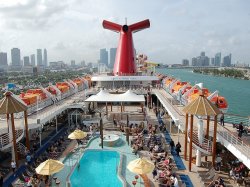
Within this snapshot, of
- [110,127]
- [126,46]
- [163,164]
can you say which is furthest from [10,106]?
[126,46]

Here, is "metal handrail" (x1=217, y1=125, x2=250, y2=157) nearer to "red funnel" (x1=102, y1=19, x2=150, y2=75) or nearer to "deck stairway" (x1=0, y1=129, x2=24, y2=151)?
"deck stairway" (x1=0, y1=129, x2=24, y2=151)

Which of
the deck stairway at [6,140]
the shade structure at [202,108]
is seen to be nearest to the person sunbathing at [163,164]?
the shade structure at [202,108]

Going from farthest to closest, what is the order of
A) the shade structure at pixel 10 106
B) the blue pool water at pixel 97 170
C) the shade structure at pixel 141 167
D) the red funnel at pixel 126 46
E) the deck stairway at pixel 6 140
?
the red funnel at pixel 126 46
the deck stairway at pixel 6 140
the shade structure at pixel 10 106
the blue pool water at pixel 97 170
the shade structure at pixel 141 167

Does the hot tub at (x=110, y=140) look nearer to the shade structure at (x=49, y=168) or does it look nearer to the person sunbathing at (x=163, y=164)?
the person sunbathing at (x=163, y=164)

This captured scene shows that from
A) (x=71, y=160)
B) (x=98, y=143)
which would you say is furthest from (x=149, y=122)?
(x=71, y=160)

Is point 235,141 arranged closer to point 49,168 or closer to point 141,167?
point 141,167

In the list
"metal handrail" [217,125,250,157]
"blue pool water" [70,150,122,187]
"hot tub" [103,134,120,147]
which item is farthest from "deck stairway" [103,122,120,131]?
"metal handrail" [217,125,250,157]
